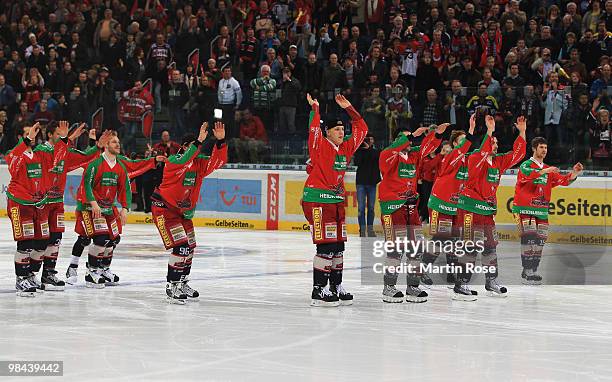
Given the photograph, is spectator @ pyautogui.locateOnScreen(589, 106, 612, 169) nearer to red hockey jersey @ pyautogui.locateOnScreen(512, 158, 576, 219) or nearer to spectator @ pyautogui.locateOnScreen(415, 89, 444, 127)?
spectator @ pyautogui.locateOnScreen(415, 89, 444, 127)

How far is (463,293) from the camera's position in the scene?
12.7m

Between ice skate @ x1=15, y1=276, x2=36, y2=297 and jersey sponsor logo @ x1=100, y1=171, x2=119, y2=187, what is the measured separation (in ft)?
5.13

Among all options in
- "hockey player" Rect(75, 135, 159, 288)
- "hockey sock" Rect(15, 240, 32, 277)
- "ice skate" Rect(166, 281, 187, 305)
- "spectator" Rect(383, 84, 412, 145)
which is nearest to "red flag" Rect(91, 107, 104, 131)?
"spectator" Rect(383, 84, 412, 145)

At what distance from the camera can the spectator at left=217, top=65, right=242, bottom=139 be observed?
77.4 feet

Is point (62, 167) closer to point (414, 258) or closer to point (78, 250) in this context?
point (78, 250)

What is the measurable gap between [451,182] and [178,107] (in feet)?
39.6

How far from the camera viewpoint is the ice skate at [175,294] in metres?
12.1

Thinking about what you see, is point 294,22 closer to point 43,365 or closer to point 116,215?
point 116,215

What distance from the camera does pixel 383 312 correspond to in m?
11.6

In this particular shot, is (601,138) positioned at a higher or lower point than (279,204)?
higher

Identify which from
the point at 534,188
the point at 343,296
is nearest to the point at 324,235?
the point at 343,296

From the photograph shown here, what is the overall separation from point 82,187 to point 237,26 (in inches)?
537

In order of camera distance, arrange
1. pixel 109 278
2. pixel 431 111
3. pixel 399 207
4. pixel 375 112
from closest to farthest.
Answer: pixel 399 207
pixel 109 278
pixel 431 111
pixel 375 112

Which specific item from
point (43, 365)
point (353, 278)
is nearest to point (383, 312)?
point (353, 278)
